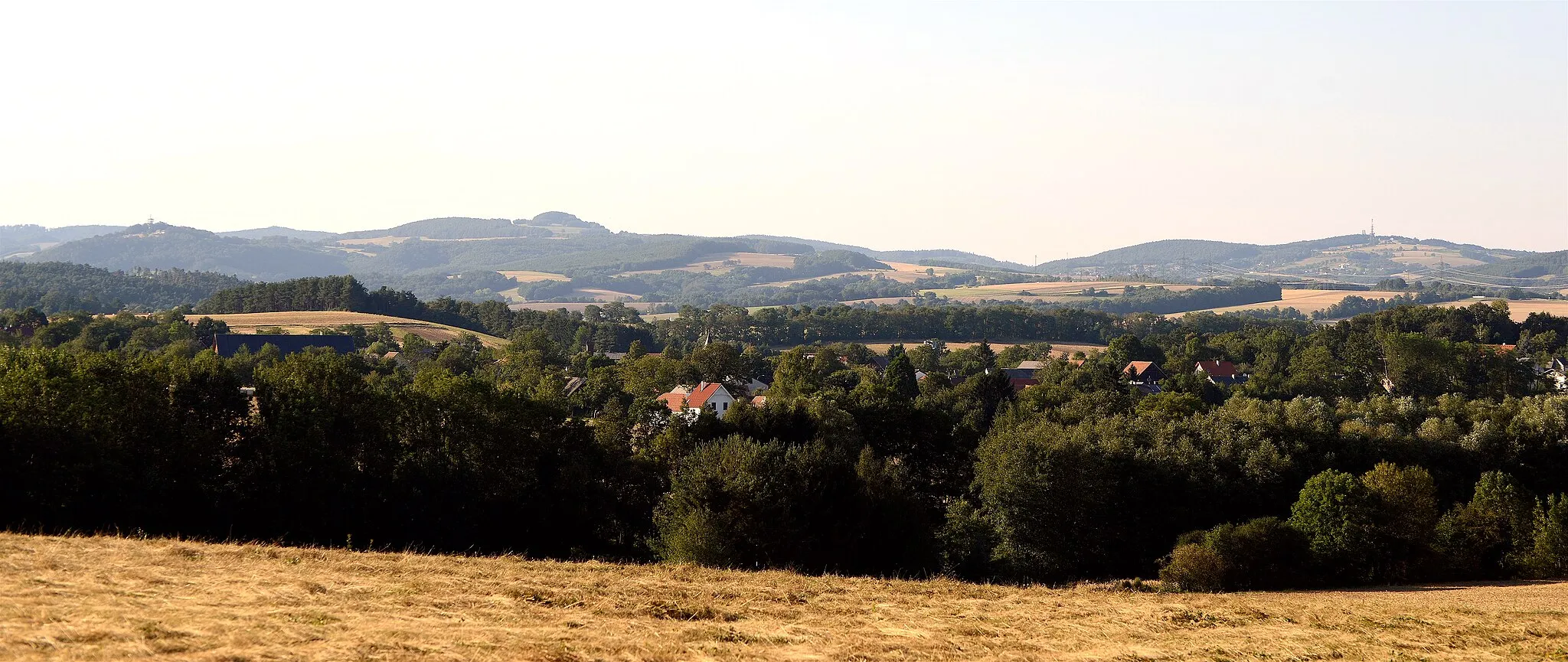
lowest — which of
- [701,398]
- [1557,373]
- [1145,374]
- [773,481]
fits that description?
[1145,374]

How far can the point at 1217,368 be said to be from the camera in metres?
106

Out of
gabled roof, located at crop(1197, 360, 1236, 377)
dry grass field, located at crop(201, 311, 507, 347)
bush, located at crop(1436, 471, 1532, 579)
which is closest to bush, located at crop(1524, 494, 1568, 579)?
bush, located at crop(1436, 471, 1532, 579)

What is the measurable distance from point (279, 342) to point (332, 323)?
27.2m

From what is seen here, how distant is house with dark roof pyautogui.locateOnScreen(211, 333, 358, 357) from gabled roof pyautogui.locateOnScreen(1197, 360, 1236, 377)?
75481 millimetres

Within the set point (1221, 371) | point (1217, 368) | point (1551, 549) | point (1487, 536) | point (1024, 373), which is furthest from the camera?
point (1024, 373)

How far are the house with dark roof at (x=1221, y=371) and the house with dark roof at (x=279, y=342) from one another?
75.4 metres

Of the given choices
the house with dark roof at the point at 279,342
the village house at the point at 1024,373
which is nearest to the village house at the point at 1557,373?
the village house at the point at 1024,373

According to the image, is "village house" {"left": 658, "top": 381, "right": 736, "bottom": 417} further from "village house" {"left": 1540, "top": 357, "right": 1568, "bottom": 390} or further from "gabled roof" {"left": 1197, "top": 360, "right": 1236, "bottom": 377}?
"village house" {"left": 1540, "top": 357, "right": 1568, "bottom": 390}

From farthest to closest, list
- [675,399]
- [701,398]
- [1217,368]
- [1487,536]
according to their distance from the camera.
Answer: [1217,368] < [675,399] < [701,398] < [1487,536]

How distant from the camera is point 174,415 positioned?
32219 millimetres

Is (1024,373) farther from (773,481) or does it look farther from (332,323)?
(773,481)

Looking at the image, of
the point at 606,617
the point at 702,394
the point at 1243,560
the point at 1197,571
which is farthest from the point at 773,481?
the point at 702,394

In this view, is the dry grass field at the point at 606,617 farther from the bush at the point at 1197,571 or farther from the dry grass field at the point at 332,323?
the dry grass field at the point at 332,323

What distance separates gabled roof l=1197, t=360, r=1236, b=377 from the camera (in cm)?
10525
